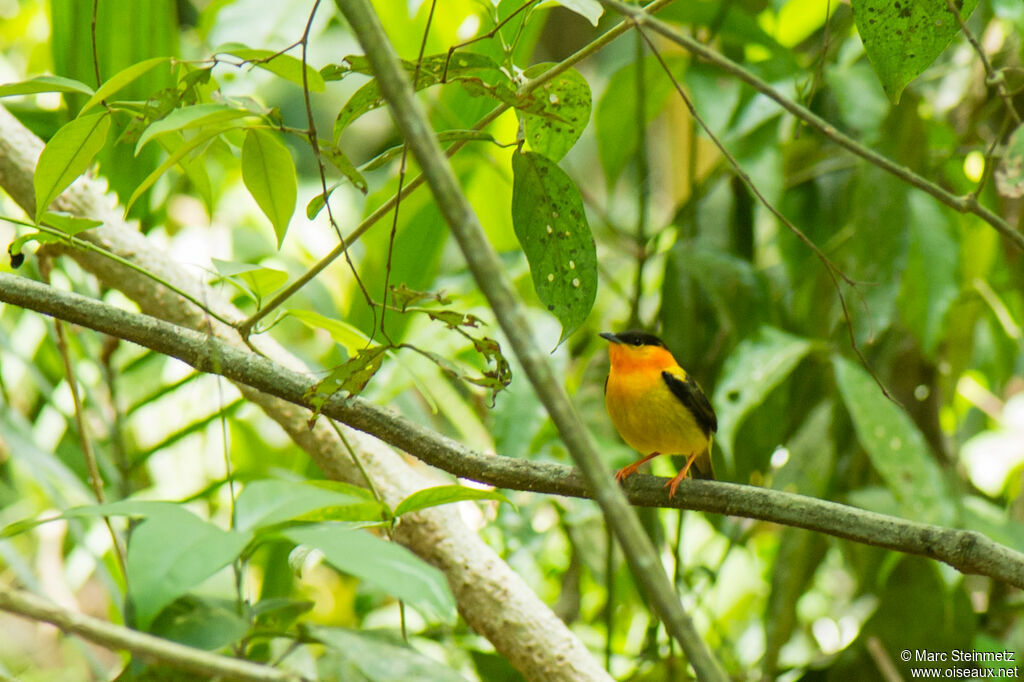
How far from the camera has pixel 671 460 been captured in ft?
11.3

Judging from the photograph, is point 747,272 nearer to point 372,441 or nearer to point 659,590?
point 372,441

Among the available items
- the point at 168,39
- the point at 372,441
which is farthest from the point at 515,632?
the point at 168,39

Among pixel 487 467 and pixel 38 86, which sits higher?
pixel 38 86

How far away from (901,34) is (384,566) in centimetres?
117

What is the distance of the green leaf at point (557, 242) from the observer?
5.27ft

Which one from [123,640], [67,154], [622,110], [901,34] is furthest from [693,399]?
[123,640]

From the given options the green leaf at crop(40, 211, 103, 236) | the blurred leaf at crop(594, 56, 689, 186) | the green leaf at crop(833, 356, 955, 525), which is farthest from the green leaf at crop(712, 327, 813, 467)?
the green leaf at crop(40, 211, 103, 236)

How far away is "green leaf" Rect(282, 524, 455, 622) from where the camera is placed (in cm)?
91

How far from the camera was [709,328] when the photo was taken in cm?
320

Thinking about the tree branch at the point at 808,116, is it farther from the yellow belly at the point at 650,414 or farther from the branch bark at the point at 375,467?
the yellow belly at the point at 650,414

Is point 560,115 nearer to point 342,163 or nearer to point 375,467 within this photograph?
point 342,163

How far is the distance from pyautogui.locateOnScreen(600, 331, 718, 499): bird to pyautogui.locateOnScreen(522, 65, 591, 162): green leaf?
4.34ft

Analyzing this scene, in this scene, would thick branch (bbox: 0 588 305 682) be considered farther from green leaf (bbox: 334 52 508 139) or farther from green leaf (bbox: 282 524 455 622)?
green leaf (bbox: 334 52 508 139)

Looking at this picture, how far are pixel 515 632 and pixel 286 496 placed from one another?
1150 millimetres
